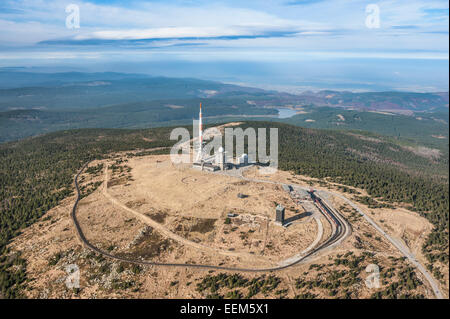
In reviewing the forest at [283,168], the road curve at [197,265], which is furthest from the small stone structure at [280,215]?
the forest at [283,168]

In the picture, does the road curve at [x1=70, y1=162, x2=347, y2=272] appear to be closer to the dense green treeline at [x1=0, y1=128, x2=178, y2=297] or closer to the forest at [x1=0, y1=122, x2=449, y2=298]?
the forest at [x1=0, y1=122, x2=449, y2=298]

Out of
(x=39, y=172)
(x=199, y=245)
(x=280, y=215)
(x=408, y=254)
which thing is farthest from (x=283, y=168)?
(x=39, y=172)

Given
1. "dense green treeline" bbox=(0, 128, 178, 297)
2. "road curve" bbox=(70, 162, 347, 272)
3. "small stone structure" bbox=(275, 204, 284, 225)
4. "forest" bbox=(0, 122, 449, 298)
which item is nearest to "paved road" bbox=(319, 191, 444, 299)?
"forest" bbox=(0, 122, 449, 298)

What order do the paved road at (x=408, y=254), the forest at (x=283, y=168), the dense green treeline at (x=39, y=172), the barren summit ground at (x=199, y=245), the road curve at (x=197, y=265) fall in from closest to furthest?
the barren summit ground at (x=199, y=245) → the paved road at (x=408, y=254) → the road curve at (x=197, y=265) → the dense green treeline at (x=39, y=172) → the forest at (x=283, y=168)

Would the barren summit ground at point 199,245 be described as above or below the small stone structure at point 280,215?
below

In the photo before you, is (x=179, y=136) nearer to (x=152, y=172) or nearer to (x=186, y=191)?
(x=152, y=172)

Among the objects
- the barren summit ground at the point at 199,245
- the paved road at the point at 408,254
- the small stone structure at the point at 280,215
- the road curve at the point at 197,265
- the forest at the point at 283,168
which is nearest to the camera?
the barren summit ground at the point at 199,245

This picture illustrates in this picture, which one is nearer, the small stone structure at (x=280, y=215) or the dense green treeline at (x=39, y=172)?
the small stone structure at (x=280, y=215)

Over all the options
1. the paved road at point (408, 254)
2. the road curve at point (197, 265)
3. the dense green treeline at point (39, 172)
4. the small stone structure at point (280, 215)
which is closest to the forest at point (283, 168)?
the dense green treeline at point (39, 172)

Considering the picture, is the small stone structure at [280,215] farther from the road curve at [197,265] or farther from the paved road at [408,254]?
the paved road at [408,254]
